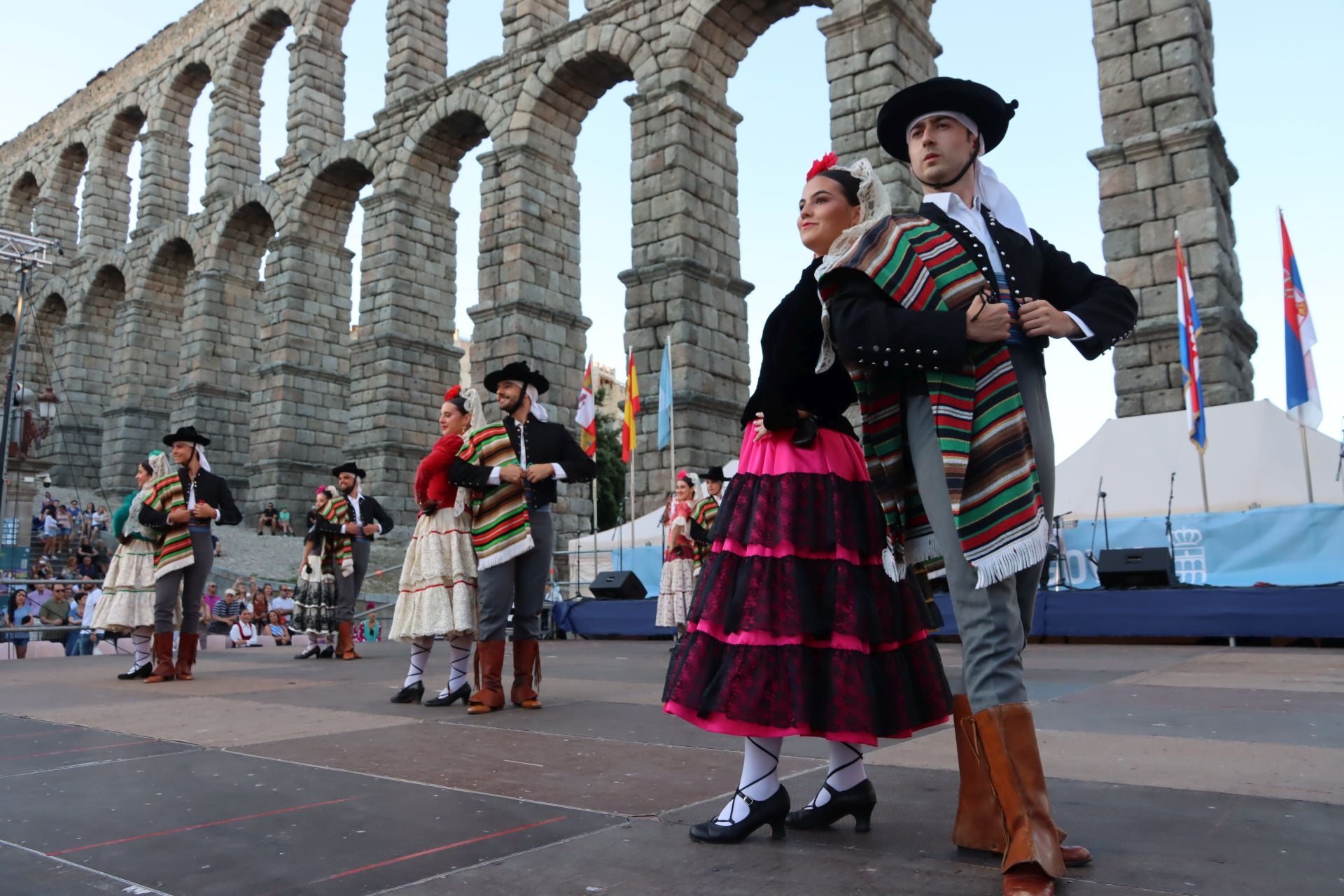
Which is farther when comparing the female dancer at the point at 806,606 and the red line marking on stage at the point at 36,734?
the red line marking on stage at the point at 36,734

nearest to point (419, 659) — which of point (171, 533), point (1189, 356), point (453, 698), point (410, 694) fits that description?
point (410, 694)

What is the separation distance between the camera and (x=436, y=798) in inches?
124

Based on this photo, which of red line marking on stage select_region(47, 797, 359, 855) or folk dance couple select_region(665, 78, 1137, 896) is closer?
folk dance couple select_region(665, 78, 1137, 896)

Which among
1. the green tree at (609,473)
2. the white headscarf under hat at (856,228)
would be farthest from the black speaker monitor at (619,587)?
the green tree at (609,473)

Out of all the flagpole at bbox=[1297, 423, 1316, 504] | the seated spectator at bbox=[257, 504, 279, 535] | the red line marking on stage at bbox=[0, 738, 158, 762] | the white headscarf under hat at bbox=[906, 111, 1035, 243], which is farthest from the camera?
the seated spectator at bbox=[257, 504, 279, 535]

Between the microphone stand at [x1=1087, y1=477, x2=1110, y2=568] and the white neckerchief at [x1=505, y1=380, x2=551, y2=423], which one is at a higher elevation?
the white neckerchief at [x1=505, y1=380, x2=551, y2=423]

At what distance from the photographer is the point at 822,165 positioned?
9.36ft

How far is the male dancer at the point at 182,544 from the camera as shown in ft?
24.8

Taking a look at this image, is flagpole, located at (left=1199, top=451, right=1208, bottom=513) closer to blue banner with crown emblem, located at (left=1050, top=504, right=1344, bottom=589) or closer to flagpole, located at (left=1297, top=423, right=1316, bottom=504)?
blue banner with crown emblem, located at (left=1050, top=504, right=1344, bottom=589)

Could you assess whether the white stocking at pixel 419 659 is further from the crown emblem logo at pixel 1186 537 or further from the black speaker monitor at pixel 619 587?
the crown emblem logo at pixel 1186 537

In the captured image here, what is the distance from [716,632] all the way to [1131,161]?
1193cm

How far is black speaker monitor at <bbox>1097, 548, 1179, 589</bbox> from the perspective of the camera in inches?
364

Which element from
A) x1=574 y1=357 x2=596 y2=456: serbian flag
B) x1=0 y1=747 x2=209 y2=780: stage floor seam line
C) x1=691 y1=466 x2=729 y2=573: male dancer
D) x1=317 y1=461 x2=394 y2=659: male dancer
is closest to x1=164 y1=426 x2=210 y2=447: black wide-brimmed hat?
x1=317 y1=461 x2=394 y2=659: male dancer

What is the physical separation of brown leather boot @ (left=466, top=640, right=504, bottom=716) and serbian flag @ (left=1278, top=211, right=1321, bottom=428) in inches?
350
